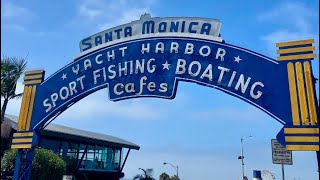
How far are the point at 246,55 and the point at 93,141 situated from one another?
2073 centimetres

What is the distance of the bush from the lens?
2023 cm

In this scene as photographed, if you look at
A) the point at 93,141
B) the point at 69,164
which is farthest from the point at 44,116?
the point at 93,141

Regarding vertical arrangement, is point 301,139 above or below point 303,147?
above

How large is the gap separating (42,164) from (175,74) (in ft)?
38.1

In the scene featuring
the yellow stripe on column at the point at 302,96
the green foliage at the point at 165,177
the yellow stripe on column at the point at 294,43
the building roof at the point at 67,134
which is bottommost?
the green foliage at the point at 165,177

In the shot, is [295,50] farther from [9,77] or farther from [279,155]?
[9,77]

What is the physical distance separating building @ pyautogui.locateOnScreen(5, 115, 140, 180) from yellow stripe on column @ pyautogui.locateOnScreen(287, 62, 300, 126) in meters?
18.1

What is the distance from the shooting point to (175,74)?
1330 centimetres

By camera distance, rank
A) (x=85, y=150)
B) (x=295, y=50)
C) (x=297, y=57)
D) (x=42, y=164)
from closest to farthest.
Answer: (x=297, y=57) → (x=295, y=50) → (x=42, y=164) → (x=85, y=150)

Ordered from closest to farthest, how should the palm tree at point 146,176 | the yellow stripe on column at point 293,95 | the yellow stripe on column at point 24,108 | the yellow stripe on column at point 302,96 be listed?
the yellow stripe on column at point 302,96
the yellow stripe on column at point 293,95
the yellow stripe on column at point 24,108
the palm tree at point 146,176

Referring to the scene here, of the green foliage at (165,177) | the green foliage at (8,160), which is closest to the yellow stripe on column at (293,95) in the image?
the green foliage at (8,160)

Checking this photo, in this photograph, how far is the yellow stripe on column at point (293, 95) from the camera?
1118cm

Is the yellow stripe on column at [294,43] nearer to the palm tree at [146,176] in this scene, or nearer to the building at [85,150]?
the building at [85,150]

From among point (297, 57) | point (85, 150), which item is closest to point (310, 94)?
point (297, 57)
